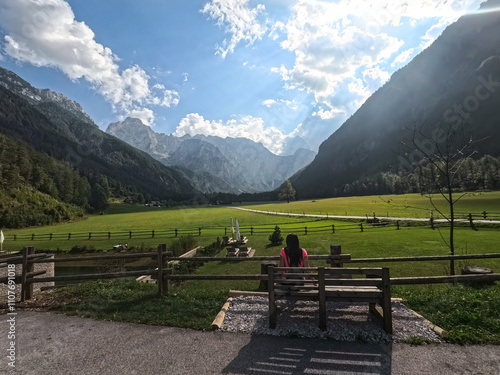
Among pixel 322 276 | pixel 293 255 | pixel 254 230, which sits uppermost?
pixel 293 255

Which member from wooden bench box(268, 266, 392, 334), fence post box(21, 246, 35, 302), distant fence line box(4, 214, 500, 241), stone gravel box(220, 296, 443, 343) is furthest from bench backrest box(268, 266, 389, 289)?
distant fence line box(4, 214, 500, 241)

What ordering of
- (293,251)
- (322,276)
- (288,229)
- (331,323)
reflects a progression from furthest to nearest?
1. (288,229)
2. (293,251)
3. (331,323)
4. (322,276)

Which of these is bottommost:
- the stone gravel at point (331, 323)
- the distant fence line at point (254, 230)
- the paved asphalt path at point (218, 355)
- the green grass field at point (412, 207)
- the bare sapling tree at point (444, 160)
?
the distant fence line at point (254, 230)

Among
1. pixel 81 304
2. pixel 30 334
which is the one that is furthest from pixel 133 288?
pixel 30 334

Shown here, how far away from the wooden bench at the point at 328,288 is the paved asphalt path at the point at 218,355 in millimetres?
773

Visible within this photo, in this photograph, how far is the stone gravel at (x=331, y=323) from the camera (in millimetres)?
6289

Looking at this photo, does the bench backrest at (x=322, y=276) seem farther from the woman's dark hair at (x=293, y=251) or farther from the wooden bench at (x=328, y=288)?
the woman's dark hair at (x=293, y=251)

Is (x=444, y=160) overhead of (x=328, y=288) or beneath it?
overhead

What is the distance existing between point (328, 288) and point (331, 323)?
1008mm

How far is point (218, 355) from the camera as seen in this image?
5.67 metres

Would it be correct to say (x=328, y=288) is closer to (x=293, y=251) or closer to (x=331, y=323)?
(x=331, y=323)

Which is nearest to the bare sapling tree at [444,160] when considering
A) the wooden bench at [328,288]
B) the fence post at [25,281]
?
the wooden bench at [328,288]

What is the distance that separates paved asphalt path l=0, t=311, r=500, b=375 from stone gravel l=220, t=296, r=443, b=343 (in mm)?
269

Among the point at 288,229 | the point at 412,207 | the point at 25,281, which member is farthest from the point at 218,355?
the point at 412,207
